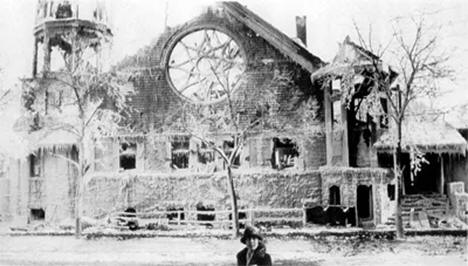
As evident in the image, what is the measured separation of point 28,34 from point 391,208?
23.8 ft

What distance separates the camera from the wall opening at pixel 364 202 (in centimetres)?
1104

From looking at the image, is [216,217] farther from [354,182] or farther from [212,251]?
[354,182]

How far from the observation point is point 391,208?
1080cm

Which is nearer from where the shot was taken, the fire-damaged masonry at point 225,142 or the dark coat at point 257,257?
the dark coat at point 257,257

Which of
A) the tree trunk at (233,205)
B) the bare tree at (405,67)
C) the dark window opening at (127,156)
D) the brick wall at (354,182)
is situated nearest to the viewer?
the bare tree at (405,67)

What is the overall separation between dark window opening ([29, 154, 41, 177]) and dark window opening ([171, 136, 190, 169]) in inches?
99.4

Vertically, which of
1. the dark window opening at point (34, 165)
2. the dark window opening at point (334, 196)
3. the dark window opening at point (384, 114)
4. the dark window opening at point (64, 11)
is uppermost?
the dark window opening at point (64, 11)

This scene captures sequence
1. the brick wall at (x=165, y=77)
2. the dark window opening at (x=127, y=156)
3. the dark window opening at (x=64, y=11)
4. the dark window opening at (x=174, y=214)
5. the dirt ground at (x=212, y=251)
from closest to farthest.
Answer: the dirt ground at (x=212, y=251)
the dark window opening at (x=64, y=11)
the dark window opening at (x=174, y=214)
the dark window opening at (x=127, y=156)
the brick wall at (x=165, y=77)

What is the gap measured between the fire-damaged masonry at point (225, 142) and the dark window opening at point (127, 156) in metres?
0.03

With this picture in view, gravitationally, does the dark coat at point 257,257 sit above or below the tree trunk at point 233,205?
below

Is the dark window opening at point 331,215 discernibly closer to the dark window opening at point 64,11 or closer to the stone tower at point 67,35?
the stone tower at point 67,35

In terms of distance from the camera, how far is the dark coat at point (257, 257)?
8773 mm

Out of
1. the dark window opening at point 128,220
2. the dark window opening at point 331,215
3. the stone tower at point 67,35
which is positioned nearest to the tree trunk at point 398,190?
the dark window opening at point 331,215

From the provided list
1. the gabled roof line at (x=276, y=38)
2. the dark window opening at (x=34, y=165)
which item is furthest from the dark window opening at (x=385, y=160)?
the dark window opening at (x=34, y=165)
